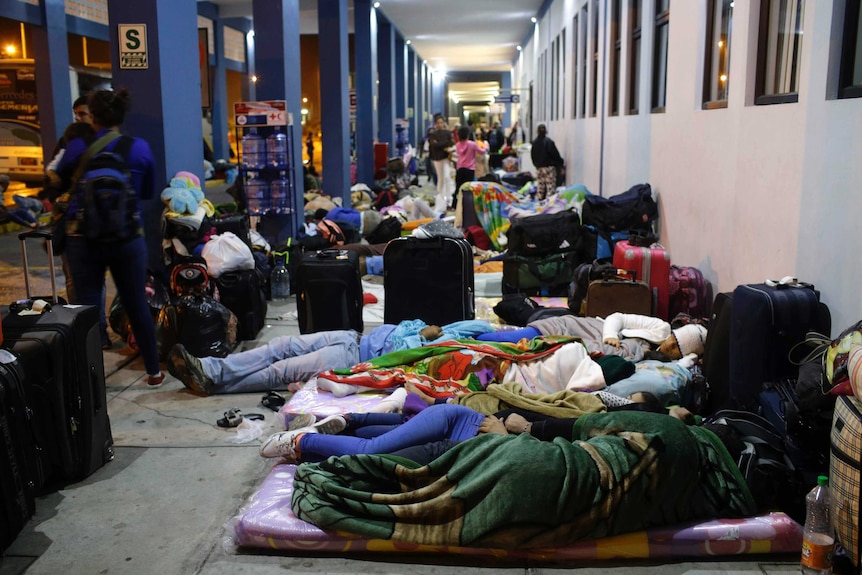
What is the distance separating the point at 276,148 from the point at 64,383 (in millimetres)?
5981

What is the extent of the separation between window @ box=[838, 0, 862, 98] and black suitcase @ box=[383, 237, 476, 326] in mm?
2592

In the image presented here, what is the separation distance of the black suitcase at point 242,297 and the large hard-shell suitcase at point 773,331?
3.69m

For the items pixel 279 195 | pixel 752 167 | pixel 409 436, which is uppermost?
pixel 752 167

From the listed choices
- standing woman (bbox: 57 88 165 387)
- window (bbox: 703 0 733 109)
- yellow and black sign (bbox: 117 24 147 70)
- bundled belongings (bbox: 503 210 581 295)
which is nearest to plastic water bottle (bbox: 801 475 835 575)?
standing woman (bbox: 57 88 165 387)

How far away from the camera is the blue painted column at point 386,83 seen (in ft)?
71.2

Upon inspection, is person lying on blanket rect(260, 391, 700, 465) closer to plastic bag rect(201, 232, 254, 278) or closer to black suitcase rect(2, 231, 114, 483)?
black suitcase rect(2, 231, 114, 483)

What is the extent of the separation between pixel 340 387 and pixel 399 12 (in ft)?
58.4

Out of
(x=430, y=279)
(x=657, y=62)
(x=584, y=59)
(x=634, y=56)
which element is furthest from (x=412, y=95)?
(x=430, y=279)

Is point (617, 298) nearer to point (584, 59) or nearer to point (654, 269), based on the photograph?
point (654, 269)

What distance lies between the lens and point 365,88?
56.6 feet

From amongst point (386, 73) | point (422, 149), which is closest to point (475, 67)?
point (422, 149)

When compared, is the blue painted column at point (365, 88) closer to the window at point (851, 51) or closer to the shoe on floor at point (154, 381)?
the shoe on floor at point (154, 381)

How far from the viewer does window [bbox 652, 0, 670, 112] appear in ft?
26.8

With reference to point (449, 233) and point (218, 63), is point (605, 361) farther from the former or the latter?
point (218, 63)
